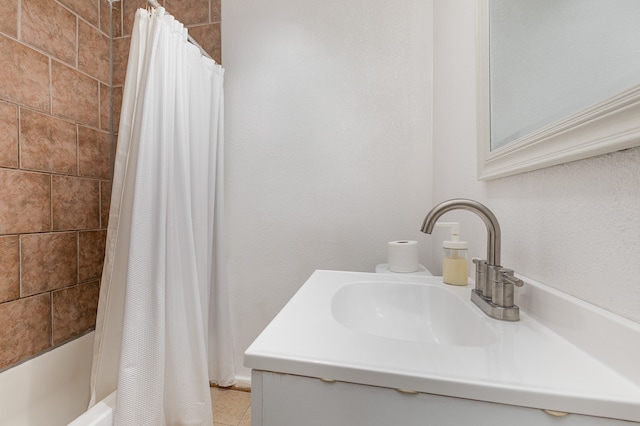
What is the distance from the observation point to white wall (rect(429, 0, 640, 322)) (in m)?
0.35

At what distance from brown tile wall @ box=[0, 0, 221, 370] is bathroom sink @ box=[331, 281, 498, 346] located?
1.30 m

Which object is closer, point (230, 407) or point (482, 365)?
point (482, 365)

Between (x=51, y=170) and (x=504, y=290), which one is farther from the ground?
(x=51, y=170)

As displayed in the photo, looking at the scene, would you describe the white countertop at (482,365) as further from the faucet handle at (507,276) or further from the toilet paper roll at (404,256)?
the toilet paper roll at (404,256)

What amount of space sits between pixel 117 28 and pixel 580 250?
7.27 feet

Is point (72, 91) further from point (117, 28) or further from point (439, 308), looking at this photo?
point (439, 308)

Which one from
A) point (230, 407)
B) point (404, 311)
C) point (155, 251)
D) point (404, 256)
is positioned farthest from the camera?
point (230, 407)

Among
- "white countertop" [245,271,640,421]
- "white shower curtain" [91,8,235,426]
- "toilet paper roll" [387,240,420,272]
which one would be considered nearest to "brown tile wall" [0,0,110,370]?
"white shower curtain" [91,8,235,426]

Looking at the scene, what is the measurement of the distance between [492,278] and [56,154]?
170 centimetres

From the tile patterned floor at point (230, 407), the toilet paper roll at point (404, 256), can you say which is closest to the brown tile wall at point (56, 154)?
the tile patterned floor at point (230, 407)

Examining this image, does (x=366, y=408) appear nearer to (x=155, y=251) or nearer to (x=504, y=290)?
(x=504, y=290)

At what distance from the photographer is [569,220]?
0.45m

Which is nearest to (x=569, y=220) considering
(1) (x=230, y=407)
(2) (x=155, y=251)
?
(2) (x=155, y=251)

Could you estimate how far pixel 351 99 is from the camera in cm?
140
